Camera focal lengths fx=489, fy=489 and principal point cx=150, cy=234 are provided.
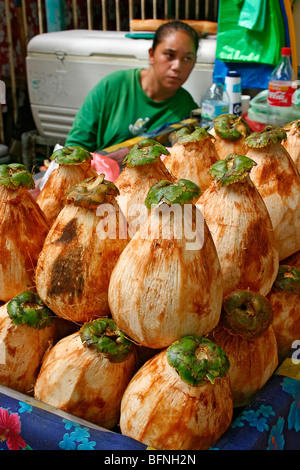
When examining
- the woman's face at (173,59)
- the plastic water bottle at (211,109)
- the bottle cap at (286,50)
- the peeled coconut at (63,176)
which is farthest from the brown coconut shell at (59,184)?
the woman's face at (173,59)

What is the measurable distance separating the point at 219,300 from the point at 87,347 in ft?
0.91

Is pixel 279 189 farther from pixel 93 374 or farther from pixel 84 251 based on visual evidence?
pixel 93 374

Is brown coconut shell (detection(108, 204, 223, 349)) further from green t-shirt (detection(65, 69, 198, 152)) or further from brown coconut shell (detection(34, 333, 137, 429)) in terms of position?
Result: green t-shirt (detection(65, 69, 198, 152))

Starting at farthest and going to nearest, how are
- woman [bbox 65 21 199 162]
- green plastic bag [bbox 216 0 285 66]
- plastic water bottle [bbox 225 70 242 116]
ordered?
1. woman [bbox 65 21 199 162]
2. green plastic bag [bbox 216 0 285 66]
3. plastic water bottle [bbox 225 70 242 116]

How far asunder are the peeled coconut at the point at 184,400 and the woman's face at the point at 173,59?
2.87m

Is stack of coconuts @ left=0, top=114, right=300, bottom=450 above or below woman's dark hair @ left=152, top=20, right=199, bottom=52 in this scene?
below

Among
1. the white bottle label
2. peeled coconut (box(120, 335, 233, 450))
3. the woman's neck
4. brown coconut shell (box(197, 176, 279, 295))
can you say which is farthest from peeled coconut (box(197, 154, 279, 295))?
the woman's neck

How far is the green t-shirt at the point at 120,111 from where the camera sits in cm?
366

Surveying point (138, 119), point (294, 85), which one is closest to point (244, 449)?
point (294, 85)

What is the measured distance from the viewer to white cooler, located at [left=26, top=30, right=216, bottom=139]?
396cm

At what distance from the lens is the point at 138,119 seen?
366cm

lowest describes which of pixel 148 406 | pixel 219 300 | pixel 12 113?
pixel 12 113

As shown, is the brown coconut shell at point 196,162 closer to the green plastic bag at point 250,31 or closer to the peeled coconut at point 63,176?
the peeled coconut at point 63,176

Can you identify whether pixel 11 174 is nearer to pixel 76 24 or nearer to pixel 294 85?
pixel 294 85
